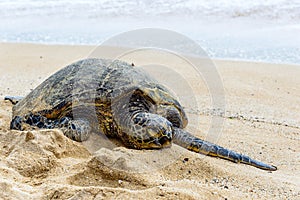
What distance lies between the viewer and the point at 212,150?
405 centimetres

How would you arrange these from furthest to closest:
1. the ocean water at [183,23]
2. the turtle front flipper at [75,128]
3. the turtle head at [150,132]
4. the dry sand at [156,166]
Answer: the ocean water at [183,23], the turtle front flipper at [75,128], the turtle head at [150,132], the dry sand at [156,166]

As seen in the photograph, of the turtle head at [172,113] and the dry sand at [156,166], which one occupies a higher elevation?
the turtle head at [172,113]

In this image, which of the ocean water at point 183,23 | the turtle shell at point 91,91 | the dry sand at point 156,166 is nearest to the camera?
the dry sand at point 156,166

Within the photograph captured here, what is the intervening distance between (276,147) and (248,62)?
183 inches

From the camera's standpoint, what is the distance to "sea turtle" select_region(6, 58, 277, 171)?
402cm

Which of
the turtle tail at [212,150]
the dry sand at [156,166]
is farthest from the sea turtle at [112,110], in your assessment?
the dry sand at [156,166]

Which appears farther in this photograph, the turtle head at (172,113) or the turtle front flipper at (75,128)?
the turtle head at (172,113)

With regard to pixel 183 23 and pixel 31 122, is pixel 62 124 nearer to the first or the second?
pixel 31 122

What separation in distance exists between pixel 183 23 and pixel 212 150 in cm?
961

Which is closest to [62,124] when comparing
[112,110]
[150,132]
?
→ [112,110]

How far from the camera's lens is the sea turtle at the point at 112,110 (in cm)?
402

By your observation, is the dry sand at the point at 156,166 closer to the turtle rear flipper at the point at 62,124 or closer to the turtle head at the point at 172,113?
the turtle rear flipper at the point at 62,124

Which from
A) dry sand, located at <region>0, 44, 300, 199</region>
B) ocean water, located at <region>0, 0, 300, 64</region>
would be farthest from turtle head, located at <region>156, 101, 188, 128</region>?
ocean water, located at <region>0, 0, 300, 64</region>

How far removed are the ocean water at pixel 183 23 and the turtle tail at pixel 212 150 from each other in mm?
5626
